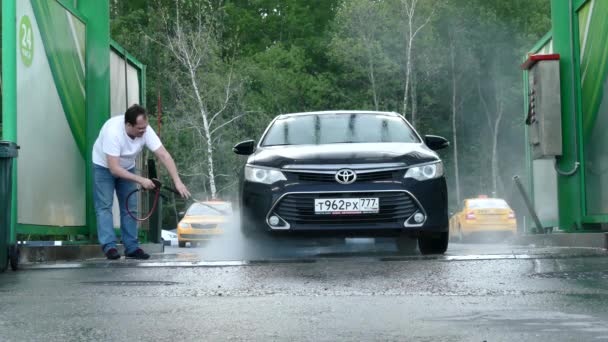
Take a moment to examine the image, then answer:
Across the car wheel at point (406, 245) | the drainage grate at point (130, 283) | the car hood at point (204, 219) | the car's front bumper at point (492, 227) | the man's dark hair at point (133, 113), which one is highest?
the man's dark hair at point (133, 113)

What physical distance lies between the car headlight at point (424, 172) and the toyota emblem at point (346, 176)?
474 millimetres

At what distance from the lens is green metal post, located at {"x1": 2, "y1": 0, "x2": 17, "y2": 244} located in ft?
33.3

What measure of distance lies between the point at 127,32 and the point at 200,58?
658 centimetres

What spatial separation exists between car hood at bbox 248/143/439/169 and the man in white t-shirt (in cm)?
102

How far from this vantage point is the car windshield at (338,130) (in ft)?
38.3

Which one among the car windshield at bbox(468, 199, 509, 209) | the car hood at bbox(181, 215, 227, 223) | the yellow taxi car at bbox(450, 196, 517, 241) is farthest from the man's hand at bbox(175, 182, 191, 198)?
the car windshield at bbox(468, 199, 509, 209)

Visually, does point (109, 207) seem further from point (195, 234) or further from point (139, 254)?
point (195, 234)

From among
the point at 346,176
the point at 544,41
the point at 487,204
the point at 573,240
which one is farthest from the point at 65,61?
the point at 487,204

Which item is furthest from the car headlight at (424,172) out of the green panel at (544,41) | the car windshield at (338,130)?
the green panel at (544,41)

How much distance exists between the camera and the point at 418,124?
213 ft

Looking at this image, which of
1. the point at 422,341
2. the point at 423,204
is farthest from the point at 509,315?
the point at 423,204

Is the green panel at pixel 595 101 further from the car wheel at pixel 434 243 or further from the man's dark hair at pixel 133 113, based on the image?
the man's dark hair at pixel 133 113

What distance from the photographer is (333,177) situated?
10.4 m

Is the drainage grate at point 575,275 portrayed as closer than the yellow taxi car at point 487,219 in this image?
Yes
